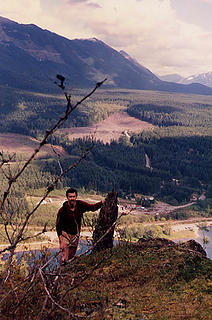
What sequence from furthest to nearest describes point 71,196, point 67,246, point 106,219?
point 106,219
point 71,196
point 67,246

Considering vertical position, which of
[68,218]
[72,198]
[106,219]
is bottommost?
[106,219]

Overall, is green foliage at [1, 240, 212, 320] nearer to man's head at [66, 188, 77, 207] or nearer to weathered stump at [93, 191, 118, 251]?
weathered stump at [93, 191, 118, 251]

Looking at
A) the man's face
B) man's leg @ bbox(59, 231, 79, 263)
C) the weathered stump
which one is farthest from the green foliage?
the man's face

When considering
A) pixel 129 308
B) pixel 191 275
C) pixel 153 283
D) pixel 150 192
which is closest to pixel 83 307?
pixel 129 308

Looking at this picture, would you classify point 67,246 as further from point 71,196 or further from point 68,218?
point 68,218

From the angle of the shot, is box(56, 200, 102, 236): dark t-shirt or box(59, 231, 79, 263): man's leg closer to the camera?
box(59, 231, 79, 263): man's leg

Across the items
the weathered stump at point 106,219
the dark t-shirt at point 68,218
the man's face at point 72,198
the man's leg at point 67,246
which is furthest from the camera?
the weathered stump at point 106,219

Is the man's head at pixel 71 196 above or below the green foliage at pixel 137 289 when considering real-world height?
above

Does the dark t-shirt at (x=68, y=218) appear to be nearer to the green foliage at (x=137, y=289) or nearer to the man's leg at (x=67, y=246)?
the man's leg at (x=67, y=246)

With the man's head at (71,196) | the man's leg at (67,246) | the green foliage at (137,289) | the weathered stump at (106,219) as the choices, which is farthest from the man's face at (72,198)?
the weathered stump at (106,219)

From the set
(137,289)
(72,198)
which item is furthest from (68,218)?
(137,289)

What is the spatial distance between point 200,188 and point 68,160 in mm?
73504

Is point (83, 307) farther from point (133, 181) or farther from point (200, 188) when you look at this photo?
point (200, 188)

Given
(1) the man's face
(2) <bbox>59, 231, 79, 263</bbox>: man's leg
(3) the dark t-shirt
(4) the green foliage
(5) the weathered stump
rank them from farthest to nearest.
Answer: (5) the weathered stump
(3) the dark t-shirt
(1) the man's face
(4) the green foliage
(2) <bbox>59, 231, 79, 263</bbox>: man's leg
